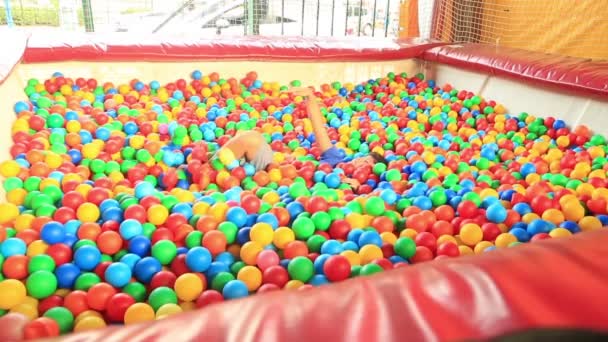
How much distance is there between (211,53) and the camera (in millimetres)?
3180

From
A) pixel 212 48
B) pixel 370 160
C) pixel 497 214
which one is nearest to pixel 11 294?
pixel 497 214

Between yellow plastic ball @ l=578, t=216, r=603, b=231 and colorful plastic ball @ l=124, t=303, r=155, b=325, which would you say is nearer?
colorful plastic ball @ l=124, t=303, r=155, b=325

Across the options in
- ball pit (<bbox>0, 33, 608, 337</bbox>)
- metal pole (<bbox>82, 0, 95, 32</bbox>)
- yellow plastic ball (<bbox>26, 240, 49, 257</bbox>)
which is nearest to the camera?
ball pit (<bbox>0, 33, 608, 337</bbox>)

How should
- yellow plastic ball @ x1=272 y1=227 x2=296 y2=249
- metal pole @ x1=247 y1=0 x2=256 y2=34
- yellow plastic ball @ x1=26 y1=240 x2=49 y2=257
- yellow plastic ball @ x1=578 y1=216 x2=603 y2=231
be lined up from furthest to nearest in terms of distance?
→ 1. metal pole @ x1=247 y1=0 x2=256 y2=34
2. yellow plastic ball @ x1=578 y1=216 x2=603 y2=231
3. yellow plastic ball @ x1=272 y1=227 x2=296 y2=249
4. yellow plastic ball @ x1=26 y1=240 x2=49 y2=257

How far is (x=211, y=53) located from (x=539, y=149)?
2.03 metres

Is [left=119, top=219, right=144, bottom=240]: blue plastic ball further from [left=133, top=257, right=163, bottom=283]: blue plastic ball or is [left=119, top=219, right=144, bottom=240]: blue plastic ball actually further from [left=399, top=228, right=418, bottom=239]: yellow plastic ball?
[left=399, top=228, right=418, bottom=239]: yellow plastic ball

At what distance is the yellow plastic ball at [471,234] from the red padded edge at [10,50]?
1863 millimetres

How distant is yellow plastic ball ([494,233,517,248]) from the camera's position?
Answer: 4.81 ft

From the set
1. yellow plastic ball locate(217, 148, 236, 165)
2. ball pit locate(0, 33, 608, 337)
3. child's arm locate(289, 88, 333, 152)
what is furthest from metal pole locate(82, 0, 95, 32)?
yellow plastic ball locate(217, 148, 236, 165)

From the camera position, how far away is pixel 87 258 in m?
1.31

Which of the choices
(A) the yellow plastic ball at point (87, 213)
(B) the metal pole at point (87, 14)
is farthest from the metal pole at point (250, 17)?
(A) the yellow plastic ball at point (87, 213)

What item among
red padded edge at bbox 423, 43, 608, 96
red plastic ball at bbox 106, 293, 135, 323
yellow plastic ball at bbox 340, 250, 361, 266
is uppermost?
red padded edge at bbox 423, 43, 608, 96

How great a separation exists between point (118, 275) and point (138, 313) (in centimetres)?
20

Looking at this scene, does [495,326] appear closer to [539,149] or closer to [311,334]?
[311,334]
